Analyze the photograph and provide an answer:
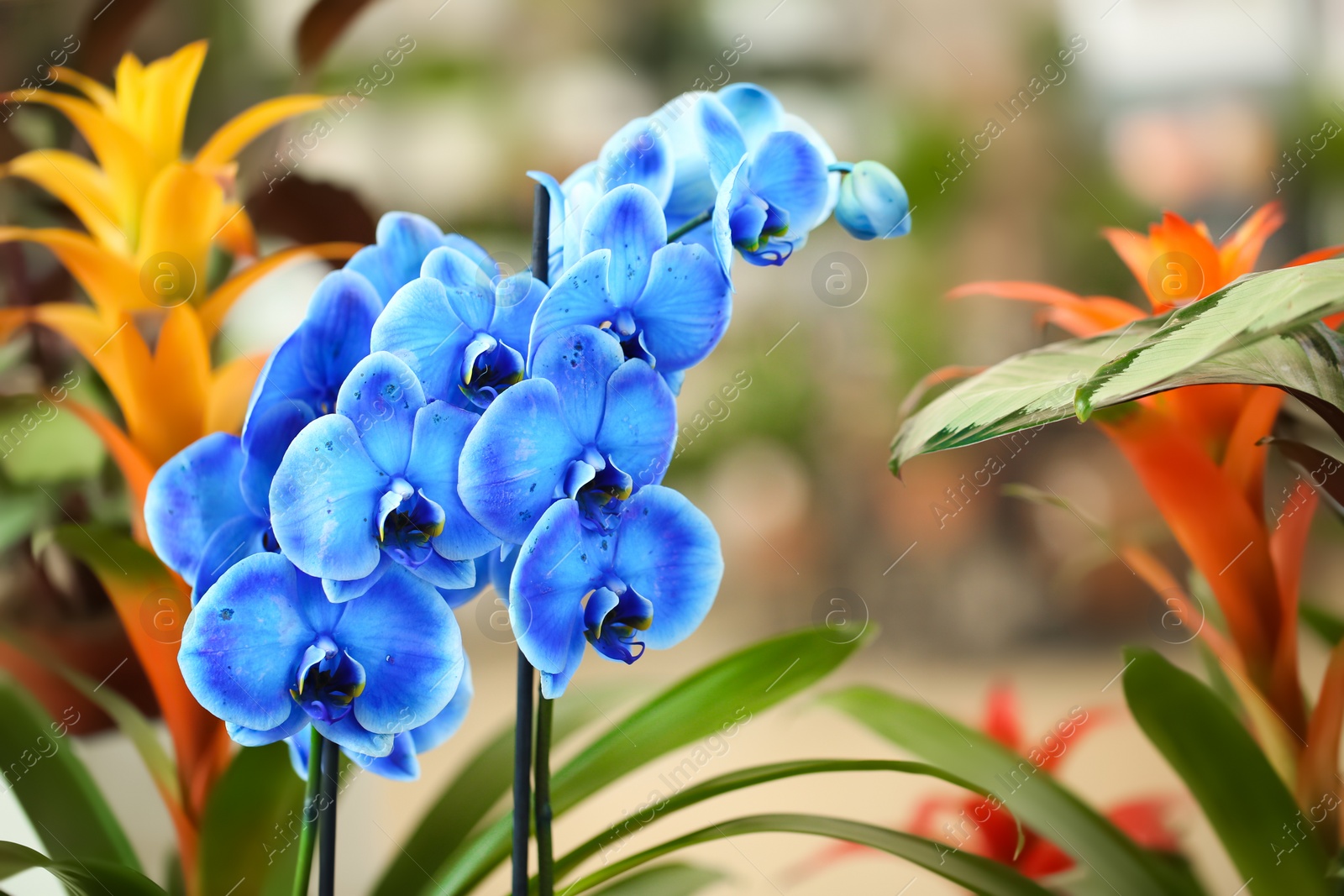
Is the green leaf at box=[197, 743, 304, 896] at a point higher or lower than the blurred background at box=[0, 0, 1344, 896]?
lower

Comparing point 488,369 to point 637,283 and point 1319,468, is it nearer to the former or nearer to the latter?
point 637,283

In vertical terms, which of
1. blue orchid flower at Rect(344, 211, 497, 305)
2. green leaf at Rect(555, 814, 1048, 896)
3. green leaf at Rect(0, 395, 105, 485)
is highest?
green leaf at Rect(0, 395, 105, 485)

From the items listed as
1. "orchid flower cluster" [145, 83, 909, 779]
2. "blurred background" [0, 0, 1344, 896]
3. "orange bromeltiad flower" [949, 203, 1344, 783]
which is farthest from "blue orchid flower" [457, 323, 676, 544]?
"blurred background" [0, 0, 1344, 896]

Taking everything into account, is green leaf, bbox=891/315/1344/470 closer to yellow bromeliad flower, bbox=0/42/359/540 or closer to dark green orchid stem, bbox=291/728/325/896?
dark green orchid stem, bbox=291/728/325/896

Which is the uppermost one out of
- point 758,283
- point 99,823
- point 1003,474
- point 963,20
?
point 963,20

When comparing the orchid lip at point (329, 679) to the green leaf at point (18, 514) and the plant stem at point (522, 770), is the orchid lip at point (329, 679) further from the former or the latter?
the green leaf at point (18, 514)

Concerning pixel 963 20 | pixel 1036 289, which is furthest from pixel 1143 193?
pixel 1036 289

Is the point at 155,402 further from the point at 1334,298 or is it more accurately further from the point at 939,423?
the point at 1334,298

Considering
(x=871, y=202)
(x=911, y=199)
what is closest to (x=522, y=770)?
(x=871, y=202)
